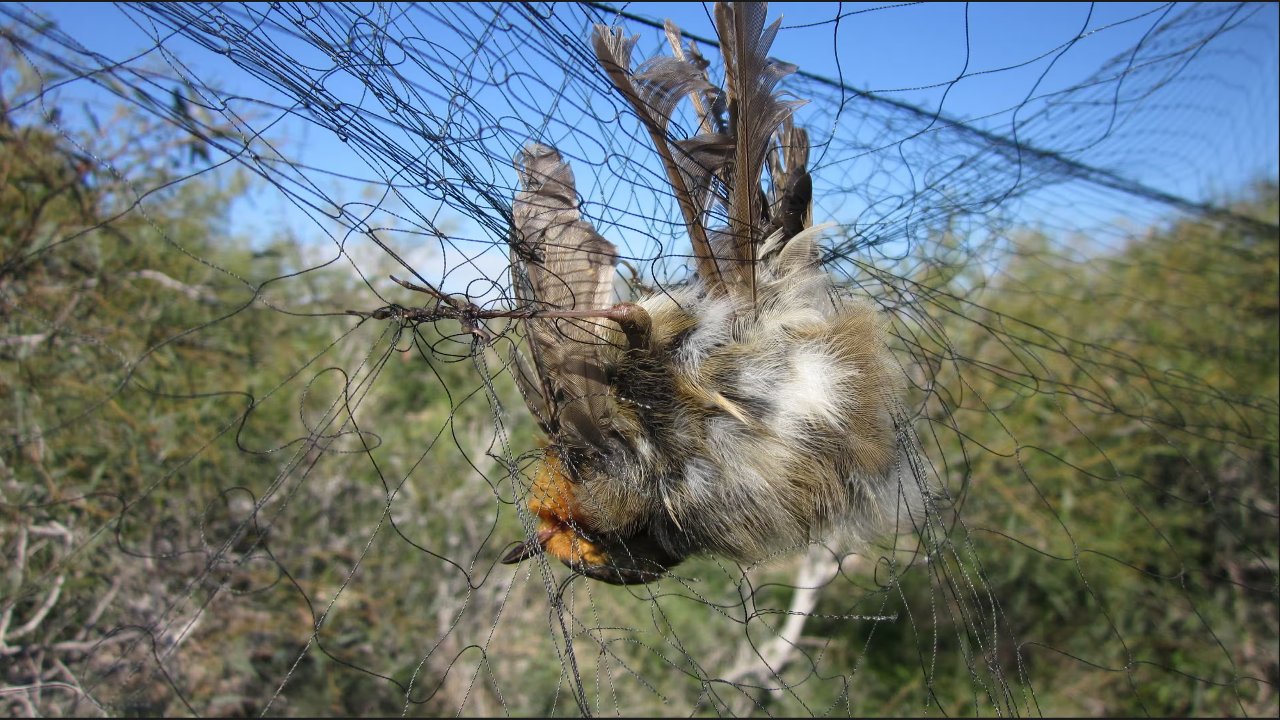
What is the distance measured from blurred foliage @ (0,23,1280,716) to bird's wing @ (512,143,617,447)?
0.52ft

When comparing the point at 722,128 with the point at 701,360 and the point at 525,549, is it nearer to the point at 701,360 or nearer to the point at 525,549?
the point at 701,360

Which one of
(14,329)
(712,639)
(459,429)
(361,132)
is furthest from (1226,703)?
(14,329)

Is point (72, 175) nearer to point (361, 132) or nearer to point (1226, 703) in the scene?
point (361, 132)

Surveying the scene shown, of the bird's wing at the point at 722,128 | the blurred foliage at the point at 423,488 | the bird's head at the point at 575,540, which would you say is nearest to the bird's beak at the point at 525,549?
the bird's head at the point at 575,540

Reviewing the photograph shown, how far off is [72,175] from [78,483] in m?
0.95

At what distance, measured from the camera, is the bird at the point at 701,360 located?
122cm

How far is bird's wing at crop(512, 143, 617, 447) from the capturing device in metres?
1.23

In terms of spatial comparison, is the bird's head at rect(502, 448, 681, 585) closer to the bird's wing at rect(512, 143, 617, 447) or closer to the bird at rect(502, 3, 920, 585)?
the bird at rect(502, 3, 920, 585)

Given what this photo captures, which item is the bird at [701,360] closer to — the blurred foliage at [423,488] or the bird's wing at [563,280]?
the bird's wing at [563,280]

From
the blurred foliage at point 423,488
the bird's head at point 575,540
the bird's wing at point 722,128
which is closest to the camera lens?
the bird's wing at point 722,128

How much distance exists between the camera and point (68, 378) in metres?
2.23

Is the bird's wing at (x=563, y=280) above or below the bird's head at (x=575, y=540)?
above

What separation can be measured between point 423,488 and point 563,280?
3.15 metres

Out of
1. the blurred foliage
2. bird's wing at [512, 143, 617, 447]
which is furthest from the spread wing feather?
the blurred foliage
